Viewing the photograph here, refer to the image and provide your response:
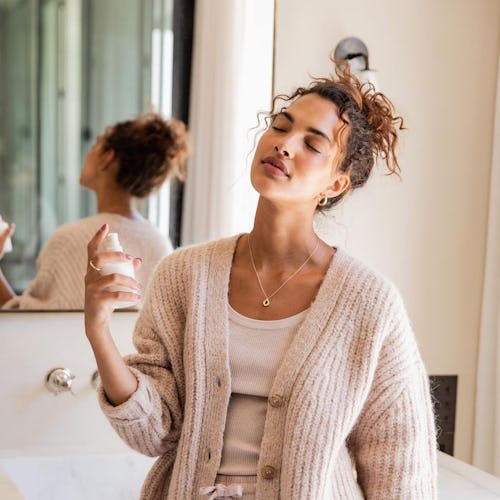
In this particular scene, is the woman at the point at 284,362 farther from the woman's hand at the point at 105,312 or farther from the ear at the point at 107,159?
the ear at the point at 107,159

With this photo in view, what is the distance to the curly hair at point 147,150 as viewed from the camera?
1.85 m

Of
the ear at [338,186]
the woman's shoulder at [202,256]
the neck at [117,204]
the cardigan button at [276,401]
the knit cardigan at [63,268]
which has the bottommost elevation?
the cardigan button at [276,401]

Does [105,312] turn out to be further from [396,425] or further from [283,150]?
[396,425]

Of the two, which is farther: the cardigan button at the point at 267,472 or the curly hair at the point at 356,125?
the curly hair at the point at 356,125

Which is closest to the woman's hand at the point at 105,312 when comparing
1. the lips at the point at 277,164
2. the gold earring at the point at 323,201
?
the lips at the point at 277,164

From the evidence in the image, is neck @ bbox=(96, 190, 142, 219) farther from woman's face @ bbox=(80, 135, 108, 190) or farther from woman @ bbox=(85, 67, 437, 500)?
woman @ bbox=(85, 67, 437, 500)

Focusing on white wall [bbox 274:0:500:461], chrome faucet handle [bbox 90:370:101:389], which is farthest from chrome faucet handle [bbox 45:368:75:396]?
white wall [bbox 274:0:500:461]

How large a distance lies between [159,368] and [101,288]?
0.23 metres

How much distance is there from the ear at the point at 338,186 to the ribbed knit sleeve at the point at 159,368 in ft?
0.98

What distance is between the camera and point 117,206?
1.87m

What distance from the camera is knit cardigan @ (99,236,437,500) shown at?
1.25m

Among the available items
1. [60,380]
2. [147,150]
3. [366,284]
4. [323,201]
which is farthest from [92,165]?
[366,284]

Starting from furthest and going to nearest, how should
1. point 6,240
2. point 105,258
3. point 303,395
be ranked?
point 6,240 → point 303,395 → point 105,258

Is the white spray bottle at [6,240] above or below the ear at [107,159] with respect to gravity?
below
